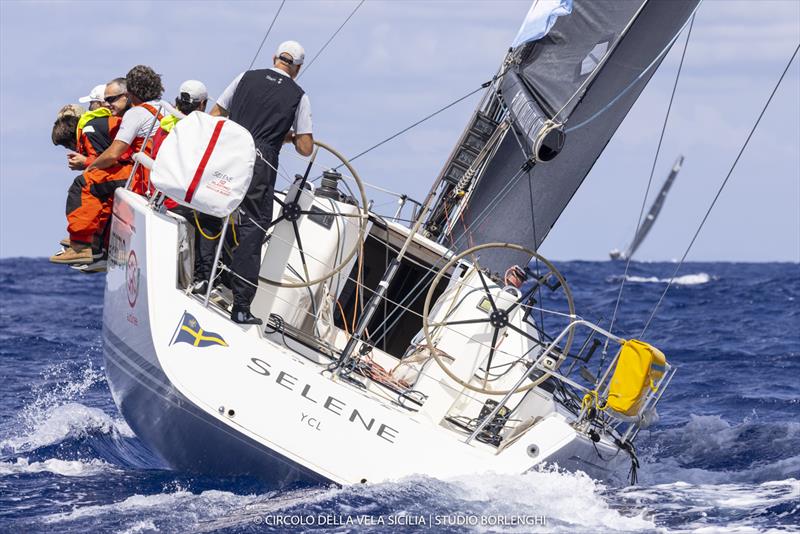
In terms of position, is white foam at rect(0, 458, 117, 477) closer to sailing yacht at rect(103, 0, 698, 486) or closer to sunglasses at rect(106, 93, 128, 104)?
sailing yacht at rect(103, 0, 698, 486)

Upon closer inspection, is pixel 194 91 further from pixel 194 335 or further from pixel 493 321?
pixel 493 321

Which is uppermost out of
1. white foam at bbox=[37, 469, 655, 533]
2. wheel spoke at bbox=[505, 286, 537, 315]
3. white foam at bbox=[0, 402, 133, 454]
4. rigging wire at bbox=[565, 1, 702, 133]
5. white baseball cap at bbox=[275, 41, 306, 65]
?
rigging wire at bbox=[565, 1, 702, 133]

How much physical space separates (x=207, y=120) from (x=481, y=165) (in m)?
2.74

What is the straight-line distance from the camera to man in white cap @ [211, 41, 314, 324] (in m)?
5.73

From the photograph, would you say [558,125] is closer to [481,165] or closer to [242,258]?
[481,165]

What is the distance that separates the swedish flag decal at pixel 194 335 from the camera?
17.9 feet

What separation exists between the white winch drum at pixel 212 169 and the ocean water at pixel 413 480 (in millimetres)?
1384

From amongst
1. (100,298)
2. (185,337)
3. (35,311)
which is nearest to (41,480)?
(185,337)

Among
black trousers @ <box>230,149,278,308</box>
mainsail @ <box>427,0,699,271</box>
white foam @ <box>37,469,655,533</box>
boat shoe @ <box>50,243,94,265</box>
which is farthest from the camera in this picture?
mainsail @ <box>427,0,699,271</box>

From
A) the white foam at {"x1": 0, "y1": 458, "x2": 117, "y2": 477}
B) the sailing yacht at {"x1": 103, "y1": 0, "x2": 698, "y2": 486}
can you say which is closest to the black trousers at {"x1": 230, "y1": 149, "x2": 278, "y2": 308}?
the sailing yacht at {"x1": 103, "y1": 0, "x2": 698, "y2": 486}

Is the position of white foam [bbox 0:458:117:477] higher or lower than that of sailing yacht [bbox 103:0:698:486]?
lower

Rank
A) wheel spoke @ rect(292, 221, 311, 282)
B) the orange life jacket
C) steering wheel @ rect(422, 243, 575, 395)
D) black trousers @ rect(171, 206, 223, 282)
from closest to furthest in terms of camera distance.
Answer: steering wheel @ rect(422, 243, 575, 395), black trousers @ rect(171, 206, 223, 282), wheel spoke @ rect(292, 221, 311, 282), the orange life jacket

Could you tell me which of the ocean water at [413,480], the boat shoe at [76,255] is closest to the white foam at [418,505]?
the ocean water at [413,480]

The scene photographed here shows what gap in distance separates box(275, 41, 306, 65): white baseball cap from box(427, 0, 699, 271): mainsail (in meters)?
1.46
